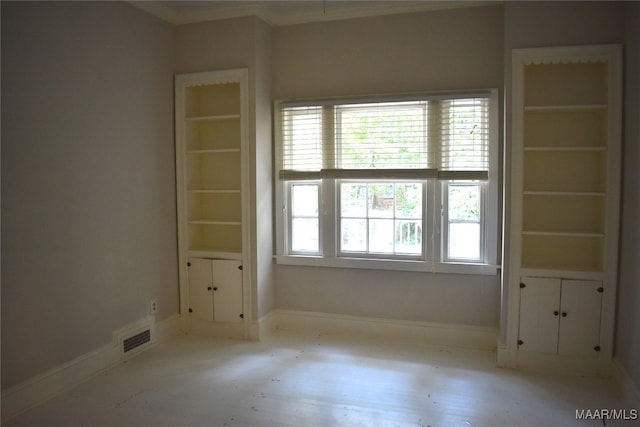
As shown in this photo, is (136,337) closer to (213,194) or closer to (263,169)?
(213,194)

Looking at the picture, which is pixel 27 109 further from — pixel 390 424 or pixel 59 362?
pixel 390 424

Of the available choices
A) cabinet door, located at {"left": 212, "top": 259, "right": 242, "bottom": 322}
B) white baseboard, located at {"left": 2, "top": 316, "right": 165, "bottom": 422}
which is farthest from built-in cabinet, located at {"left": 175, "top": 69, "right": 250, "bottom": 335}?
white baseboard, located at {"left": 2, "top": 316, "right": 165, "bottom": 422}

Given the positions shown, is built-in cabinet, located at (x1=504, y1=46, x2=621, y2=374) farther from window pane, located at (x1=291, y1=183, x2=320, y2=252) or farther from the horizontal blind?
window pane, located at (x1=291, y1=183, x2=320, y2=252)

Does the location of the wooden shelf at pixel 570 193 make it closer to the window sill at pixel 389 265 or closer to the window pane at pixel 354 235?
the window sill at pixel 389 265

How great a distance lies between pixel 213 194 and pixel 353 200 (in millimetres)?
1312

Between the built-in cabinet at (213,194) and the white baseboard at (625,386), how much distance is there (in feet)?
9.09

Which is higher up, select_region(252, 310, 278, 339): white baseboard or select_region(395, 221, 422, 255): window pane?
select_region(395, 221, 422, 255): window pane

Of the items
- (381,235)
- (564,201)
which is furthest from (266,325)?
(564,201)

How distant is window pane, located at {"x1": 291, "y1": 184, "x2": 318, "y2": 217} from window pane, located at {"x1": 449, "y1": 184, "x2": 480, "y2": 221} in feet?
3.86

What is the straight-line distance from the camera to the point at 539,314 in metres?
3.27

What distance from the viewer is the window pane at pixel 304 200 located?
4086mm

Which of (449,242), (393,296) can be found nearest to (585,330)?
(449,242)

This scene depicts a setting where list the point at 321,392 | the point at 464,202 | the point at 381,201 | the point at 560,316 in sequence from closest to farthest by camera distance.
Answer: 1. the point at 321,392
2. the point at 560,316
3. the point at 464,202
4. the point at 381,201

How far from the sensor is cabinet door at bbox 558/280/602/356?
10.4 ft
